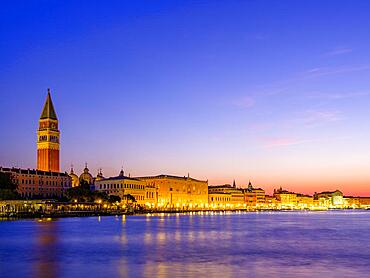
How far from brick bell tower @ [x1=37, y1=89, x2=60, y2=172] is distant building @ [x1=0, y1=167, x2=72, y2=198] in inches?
307

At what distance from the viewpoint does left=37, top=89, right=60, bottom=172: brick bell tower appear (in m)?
132

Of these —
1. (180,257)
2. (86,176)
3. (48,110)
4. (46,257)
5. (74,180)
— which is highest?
(48,110)

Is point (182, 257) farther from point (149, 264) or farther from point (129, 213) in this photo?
point (129, 213)

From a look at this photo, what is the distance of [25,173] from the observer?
115125 millimetres

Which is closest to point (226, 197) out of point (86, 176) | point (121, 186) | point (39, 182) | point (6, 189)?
point (86, 176)

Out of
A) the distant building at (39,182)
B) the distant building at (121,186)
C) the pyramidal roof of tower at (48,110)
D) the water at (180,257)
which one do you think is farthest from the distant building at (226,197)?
the water at (180,257)

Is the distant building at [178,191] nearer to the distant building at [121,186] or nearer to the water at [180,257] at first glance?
the distant building at [121,186]

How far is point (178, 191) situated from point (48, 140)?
38.6m

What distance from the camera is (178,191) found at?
6053 inches

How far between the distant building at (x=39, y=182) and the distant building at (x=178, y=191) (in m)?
27.3

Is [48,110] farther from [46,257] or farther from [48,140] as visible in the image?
[46,257]

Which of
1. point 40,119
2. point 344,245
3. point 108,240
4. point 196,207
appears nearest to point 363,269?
point 344,245

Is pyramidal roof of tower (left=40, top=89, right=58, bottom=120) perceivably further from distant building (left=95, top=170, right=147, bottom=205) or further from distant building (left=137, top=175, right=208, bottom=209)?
distant building (left=137, top=175, right=208, bottom=209)

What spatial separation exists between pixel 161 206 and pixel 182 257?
386 ft
